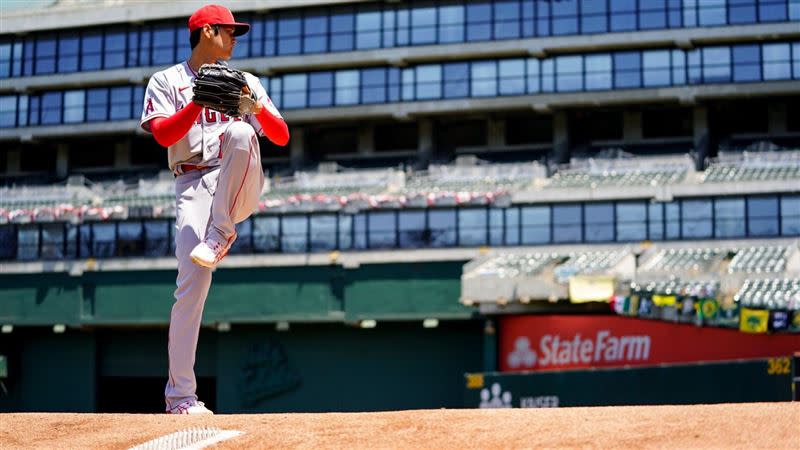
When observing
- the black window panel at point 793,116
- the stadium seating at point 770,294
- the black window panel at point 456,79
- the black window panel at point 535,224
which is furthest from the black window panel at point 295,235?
the black window panel at point 793,116

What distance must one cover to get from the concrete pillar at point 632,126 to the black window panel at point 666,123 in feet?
0.83

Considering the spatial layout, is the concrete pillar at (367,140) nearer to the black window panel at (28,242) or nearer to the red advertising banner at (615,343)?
the black window panel at (28,242)

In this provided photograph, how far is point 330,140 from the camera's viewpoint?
59125 millimetres

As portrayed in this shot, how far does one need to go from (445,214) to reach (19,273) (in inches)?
639

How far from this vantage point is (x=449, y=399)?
4638cm

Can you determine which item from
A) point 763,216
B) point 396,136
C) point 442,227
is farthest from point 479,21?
point 763,216

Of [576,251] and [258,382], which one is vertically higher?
[576,251]

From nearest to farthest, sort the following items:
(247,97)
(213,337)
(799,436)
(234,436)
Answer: (799,436) < (234,436) < (247,97) < (213,337)

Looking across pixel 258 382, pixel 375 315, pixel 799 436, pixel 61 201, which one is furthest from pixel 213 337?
pixel 799 436

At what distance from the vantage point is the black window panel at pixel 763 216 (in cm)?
4603

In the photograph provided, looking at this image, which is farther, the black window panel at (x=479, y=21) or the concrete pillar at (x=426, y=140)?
the concrete pillar at (x=426, y=140)

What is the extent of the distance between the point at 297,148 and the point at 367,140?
9.92ft

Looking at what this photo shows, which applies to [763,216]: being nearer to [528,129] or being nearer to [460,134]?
[528,129]

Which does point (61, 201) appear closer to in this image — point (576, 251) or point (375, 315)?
point (375, 315)
